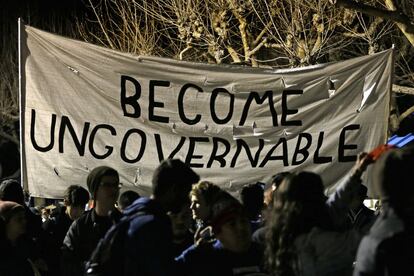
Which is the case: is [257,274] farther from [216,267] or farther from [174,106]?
[174,106]

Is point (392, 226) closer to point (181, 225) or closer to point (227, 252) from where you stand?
point (227, 252)

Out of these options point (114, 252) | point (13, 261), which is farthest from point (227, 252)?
point (13, 261)

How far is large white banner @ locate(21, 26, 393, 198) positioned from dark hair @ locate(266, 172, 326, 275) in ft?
10.4

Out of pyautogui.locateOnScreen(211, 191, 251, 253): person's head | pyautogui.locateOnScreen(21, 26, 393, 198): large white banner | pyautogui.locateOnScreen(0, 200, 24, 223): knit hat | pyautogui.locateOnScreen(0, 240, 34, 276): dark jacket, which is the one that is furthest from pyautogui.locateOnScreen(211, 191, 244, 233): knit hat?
pyautogui.locateOnScreen(21, 26, 393, 198): large white banner

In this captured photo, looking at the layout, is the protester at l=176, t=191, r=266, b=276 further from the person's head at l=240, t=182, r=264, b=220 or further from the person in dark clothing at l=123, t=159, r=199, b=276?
the person's head at l=240, t=182, r=264, b=220

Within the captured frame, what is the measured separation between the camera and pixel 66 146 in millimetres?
7270

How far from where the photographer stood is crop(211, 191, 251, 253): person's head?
460 centimetres

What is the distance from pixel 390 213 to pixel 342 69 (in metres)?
3.70

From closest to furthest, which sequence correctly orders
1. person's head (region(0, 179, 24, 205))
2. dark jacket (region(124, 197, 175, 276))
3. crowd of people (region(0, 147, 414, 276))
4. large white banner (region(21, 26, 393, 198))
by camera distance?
crowd of people (region(0, 147, 414, 276))
dark jacket (region(124, 197, 175, 276))
large white banner (region(21, 26, 393, 198))
person's head (region(0, 179, 24, 205))

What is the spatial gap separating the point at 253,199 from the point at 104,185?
3.57 feet

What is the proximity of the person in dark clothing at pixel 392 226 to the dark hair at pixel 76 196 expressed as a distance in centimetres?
417

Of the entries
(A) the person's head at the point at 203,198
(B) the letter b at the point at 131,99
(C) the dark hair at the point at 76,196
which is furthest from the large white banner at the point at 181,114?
(A) the person's head at the point at 203,198

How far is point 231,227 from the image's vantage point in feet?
15.2

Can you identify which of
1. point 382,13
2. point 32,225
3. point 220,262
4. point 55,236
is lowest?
point 55,236
